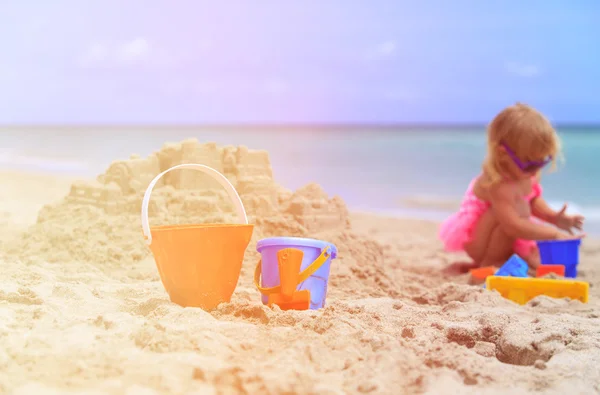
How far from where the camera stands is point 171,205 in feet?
11.6

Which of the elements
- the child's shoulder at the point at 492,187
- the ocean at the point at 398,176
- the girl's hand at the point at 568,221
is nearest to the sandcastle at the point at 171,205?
the child's shoulder at the point at 492,187

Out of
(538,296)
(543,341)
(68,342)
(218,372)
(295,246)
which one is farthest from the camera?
(538,296)

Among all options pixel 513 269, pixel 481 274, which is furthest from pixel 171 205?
pixel 513 269

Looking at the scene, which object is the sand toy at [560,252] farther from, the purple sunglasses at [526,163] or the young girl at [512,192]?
the purple sunglasses at [526,163]

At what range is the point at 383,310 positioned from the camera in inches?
96.5

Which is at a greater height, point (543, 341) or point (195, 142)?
point (195, 142)

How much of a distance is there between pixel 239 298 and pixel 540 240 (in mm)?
2137

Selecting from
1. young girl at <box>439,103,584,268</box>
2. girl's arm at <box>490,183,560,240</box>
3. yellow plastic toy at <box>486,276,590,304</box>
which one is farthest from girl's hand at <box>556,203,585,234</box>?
yellow plastic toy at <box>486,276,590,304</box>

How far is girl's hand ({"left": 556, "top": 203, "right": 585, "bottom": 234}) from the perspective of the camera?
4.03m

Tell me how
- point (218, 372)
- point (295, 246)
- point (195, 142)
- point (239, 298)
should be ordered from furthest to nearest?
1. point (195, 142)
2. point (239, 298)
3. point (295, 246)
4. point (218, 372)

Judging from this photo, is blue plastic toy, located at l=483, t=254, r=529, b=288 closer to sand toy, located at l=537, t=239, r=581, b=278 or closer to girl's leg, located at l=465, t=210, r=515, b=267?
sand toy, located at l=537, t=239, r=581, b=278

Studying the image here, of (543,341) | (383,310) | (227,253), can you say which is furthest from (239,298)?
(543,341)

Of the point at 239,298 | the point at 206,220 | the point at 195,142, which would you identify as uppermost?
the point at 195,142

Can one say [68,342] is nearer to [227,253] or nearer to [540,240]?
[227,253]
